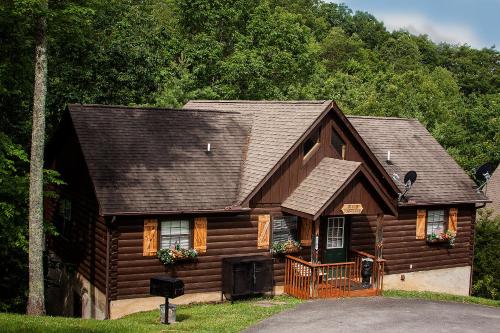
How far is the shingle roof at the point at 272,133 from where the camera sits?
2162 cm

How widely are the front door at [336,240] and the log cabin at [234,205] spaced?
5 centimetres

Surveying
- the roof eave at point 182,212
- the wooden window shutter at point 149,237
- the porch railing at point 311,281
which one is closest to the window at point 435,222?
the porch railing at point 311,281

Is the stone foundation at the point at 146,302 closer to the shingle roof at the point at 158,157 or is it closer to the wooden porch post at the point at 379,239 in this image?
the shingle roof at the point at 158,157

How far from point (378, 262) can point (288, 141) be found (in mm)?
5151

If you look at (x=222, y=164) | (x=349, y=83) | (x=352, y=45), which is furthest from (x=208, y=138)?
(x=352, y=45)

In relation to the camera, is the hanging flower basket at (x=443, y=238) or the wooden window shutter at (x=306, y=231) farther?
the hanging flower basket at (x=443, y=238)

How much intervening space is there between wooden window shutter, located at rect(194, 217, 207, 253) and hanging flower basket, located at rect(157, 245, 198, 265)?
0.88 ft

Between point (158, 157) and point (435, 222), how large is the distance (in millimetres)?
11453

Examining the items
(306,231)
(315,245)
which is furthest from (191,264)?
(306,231)

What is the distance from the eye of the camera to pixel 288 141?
22.0m

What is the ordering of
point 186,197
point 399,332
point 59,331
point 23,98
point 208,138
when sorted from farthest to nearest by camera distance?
1. point 23,98
2. point 208,138
3. point 186,197
4. point 399,332
5. point 59,331

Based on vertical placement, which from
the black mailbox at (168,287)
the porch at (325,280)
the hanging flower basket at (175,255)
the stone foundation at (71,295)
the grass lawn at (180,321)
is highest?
the hanging flower basket at (175,255)

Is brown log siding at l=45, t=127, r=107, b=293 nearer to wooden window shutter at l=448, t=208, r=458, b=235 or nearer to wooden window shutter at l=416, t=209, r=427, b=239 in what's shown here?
wooden window shutter at l=416, t=209, r=427, b=239

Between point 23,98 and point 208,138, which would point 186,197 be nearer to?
point 208,138
